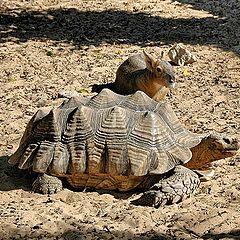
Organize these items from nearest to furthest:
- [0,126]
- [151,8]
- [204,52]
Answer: [0,126] → [204,52] → [151,8]

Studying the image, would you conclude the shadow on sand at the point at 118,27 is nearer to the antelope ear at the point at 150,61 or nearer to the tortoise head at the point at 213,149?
the antelope ear at the point at 150,61

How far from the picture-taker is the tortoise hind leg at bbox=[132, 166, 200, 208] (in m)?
4.19

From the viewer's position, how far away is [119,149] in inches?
167

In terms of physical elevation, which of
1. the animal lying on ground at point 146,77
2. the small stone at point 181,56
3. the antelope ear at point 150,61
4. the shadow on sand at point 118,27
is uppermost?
the antelope ear at point 150,61

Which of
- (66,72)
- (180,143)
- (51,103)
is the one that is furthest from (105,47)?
(180,143)

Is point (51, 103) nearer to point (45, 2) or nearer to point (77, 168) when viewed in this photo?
point (77, 168)

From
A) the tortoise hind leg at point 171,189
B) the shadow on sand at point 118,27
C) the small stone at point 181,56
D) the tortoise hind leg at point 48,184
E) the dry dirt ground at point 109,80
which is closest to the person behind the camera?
the dry dirt ground at point 109,80

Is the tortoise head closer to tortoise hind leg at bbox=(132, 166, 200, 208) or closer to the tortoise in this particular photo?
the tortoise

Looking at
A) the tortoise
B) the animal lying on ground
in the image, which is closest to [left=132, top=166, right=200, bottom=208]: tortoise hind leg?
the tortoise

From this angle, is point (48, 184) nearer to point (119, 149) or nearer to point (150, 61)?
point (119, 149)

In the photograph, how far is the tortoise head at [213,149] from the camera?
4418 millimetres

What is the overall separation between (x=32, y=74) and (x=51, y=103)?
1086 millimetres

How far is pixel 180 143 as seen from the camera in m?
4.39

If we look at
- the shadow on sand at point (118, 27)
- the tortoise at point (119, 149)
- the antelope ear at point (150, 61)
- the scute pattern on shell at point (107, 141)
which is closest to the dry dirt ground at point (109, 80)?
the shadow on sand at point (118, 27)
